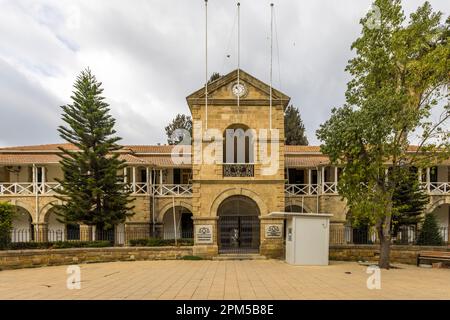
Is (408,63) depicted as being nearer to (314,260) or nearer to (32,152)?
(314,260)

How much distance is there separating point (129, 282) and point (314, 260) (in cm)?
730

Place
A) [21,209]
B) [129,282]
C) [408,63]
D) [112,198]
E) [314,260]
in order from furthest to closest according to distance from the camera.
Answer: [21,209]
[112,198]
[314,260]
[408,63]
[129,282]

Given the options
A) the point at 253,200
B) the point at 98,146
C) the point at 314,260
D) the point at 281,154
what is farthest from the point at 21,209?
the point at 314,260

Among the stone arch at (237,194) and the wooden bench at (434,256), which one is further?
the stone arch at (237,194)

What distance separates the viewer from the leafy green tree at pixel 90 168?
16.7 meters

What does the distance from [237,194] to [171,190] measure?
670 cm

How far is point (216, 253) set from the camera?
51.4 ft

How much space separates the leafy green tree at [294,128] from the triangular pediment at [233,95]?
21.8 metres

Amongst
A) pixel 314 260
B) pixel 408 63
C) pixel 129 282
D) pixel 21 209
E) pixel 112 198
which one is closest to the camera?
pixel 129 282

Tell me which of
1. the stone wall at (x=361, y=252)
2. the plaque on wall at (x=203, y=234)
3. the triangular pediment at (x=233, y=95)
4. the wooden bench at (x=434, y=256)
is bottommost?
the stone wall at (x=361, y=252)

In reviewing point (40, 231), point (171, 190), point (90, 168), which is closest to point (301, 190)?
point (171, 190)

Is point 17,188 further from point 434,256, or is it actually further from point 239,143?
point 434,256

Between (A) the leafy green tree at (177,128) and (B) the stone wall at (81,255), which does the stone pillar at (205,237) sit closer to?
(B) the stone wall at (81,255)

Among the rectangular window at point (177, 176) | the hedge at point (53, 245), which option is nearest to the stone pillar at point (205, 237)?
the hedge at point (53, 245)
